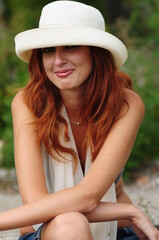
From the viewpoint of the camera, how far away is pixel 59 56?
9.46ft

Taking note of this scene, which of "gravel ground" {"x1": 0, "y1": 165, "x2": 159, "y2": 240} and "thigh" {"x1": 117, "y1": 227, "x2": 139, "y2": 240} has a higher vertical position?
"thigh" {"x1": 117, "y1": 227, "x2": 139, "y2": 240}

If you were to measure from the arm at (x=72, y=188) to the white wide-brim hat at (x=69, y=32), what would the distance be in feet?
1.15

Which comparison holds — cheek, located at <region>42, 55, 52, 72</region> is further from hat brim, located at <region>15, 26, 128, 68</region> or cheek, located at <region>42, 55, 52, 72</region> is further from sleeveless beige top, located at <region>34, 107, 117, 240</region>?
sleeveless beige top, located at <region>34, 107, 117, 240</region>

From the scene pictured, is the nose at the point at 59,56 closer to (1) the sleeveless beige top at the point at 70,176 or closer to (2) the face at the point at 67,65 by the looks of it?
(2) the face at the point at 67,65

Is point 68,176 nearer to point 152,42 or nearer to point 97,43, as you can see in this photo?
point 97,43

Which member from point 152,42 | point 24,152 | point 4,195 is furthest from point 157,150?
point 24,152

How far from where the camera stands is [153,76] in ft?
19.6

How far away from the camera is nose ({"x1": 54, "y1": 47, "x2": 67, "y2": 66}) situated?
288 centimetres

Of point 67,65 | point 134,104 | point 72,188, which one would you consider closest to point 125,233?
point 72,188

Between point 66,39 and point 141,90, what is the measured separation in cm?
265

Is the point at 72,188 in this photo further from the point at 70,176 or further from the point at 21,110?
the point at 21,110

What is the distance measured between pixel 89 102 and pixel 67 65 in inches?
12.1

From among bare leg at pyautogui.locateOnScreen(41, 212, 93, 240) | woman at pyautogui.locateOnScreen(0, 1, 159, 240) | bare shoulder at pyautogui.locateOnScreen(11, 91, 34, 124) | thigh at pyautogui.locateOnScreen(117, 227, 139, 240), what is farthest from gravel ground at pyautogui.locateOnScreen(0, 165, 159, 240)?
bare leg at pyautogui.locateOnScreen(41, 212, 93, 240)

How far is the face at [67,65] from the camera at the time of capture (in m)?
2.89
